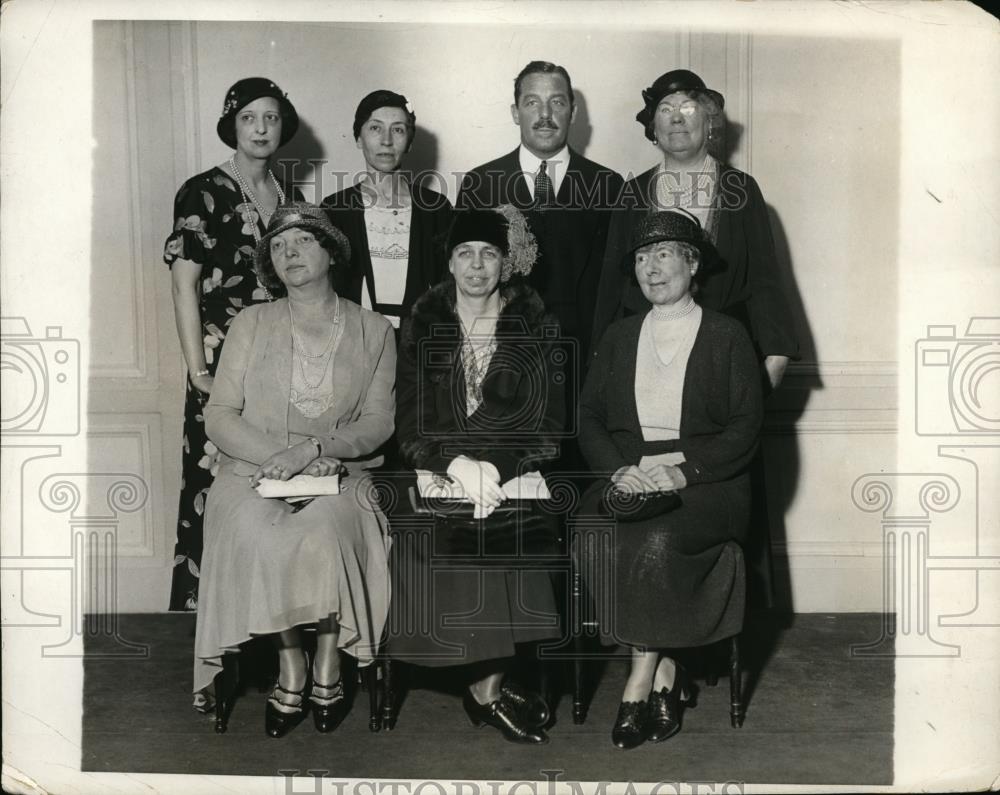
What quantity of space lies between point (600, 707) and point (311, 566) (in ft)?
3.96

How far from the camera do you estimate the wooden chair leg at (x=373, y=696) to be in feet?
13.4

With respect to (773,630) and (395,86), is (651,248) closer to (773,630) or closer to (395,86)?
(395,86)

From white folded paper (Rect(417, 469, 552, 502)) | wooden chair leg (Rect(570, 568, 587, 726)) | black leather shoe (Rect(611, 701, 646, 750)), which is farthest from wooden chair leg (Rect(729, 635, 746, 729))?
white folded paper (Rect(417, 469, 552, 502))

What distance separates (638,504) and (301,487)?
1.16 m

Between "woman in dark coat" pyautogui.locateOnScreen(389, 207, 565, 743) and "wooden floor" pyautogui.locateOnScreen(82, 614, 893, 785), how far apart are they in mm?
161

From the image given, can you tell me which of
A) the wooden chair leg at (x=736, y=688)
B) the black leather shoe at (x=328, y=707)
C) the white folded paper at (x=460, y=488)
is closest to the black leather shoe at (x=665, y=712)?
the wooden chair leg at (x=736, y=688)

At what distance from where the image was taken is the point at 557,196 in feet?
15.0

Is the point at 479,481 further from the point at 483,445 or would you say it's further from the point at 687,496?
the point at 687,496

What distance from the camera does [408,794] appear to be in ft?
12.6

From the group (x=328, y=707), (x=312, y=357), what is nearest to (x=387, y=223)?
(x=312, y=357)

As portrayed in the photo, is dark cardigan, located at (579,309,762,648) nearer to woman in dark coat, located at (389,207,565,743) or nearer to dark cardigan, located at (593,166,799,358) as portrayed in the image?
woman in dark coat, located at (389,207,565,743)

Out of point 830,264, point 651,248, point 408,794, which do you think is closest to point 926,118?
point 830,264

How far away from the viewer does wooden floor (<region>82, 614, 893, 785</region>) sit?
12.8 feet

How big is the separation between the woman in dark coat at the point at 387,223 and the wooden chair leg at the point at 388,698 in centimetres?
128
